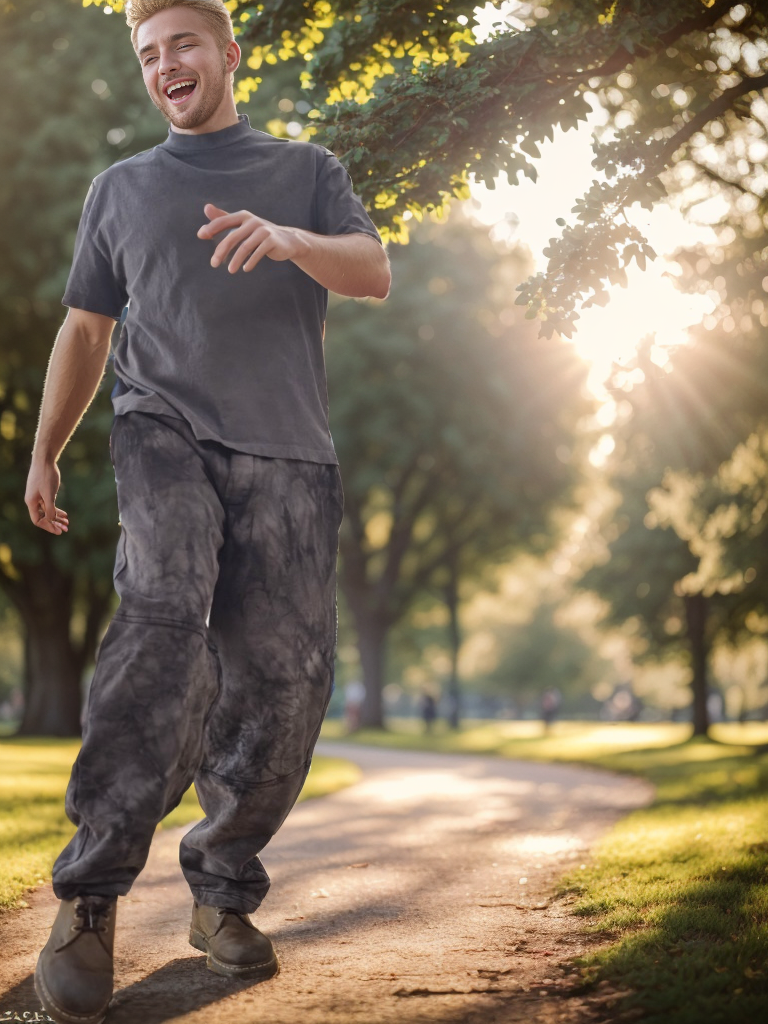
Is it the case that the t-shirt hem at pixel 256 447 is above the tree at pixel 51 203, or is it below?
below

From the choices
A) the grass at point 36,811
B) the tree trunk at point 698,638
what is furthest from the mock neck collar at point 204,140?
the tree trunk at point 698,638

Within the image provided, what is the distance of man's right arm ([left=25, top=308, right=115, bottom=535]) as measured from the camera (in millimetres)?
3463

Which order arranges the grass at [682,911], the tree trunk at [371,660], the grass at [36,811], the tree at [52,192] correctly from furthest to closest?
the tree trunk at [371,660] → the tree at [52,192] → the grass at [36,811] → the grass at [682,911]

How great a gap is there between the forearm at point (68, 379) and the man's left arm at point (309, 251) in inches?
27.3

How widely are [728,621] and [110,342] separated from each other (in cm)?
2610

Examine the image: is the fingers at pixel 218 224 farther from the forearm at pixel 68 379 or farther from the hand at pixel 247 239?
the forearm at pixel 68 379

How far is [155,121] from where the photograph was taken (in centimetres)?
1641

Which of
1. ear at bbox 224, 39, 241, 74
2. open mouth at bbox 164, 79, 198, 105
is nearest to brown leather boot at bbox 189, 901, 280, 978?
open mouth at bbox 164, 79, 198, 105

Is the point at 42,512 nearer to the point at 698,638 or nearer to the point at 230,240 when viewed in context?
the point at 230,240

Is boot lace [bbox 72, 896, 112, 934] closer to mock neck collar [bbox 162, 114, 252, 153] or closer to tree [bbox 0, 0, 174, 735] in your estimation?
mock neck collar [bbox 162, 114, 252, 153]

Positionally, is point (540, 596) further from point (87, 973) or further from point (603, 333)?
point (87, 973)

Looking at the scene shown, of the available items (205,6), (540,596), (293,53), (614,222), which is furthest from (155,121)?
(540,596)

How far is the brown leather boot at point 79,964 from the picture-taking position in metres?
2.76

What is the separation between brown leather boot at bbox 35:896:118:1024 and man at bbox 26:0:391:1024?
30mm
